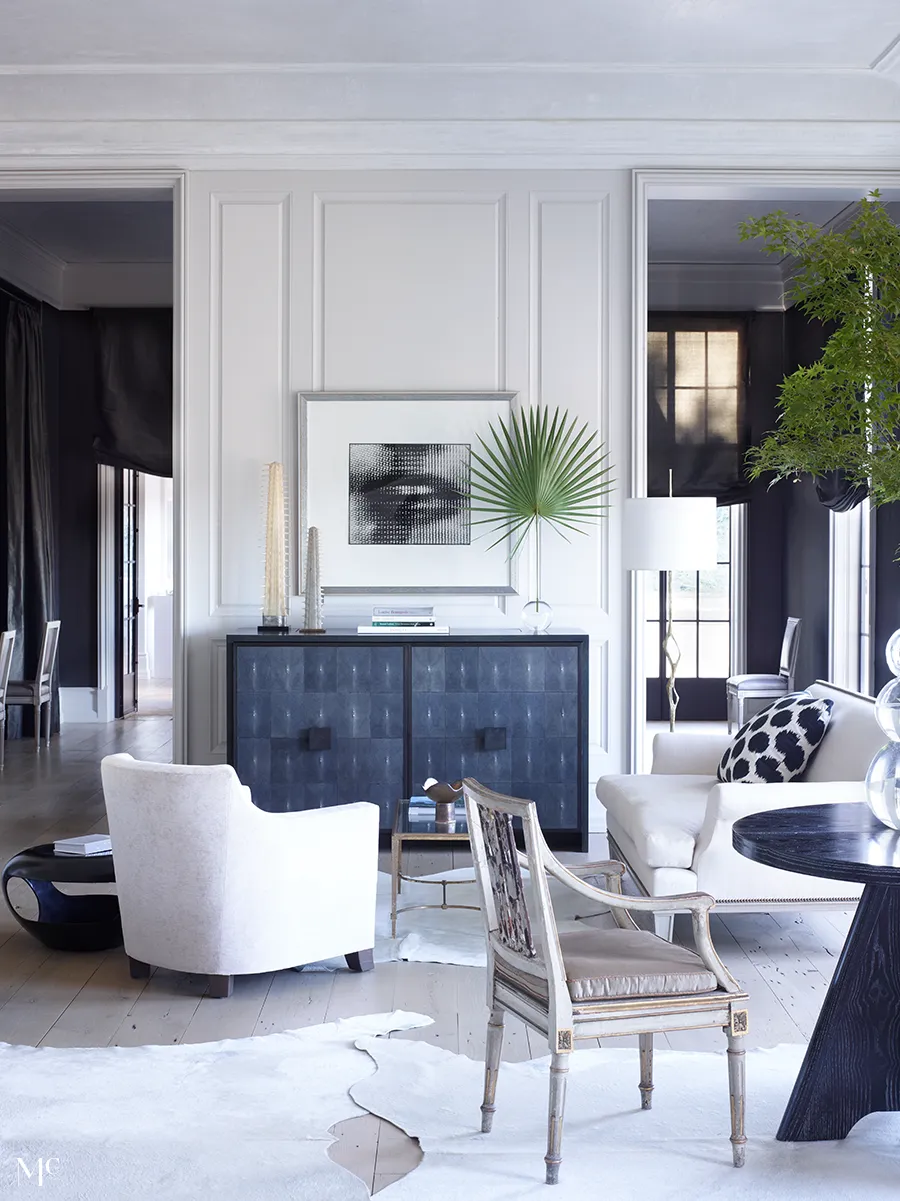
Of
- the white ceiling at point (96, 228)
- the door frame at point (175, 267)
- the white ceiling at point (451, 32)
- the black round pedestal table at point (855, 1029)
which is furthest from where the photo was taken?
the white ceiling at point (96, 228)

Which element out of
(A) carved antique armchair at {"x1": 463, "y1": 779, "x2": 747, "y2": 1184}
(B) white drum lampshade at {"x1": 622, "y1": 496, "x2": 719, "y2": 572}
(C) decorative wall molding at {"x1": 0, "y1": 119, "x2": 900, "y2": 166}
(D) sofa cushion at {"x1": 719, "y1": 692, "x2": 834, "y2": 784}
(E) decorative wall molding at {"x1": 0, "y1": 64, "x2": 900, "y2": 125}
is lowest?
(A) carved antique armchair at {"x1": 463, "y1": 779, "x2": 747, "y2": 1184}

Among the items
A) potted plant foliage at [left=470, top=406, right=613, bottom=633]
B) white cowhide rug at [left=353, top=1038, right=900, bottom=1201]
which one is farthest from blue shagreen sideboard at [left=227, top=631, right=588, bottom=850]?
white cowhide rug at [left=353, top=1038, right=900, bottom=1201]

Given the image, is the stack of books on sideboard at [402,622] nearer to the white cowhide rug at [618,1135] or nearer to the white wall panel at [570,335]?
the white wall panel at [570,335]

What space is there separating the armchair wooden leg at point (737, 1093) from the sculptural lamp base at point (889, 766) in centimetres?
60

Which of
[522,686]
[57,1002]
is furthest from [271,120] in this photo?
[57,1002]

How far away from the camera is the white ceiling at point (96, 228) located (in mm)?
8008

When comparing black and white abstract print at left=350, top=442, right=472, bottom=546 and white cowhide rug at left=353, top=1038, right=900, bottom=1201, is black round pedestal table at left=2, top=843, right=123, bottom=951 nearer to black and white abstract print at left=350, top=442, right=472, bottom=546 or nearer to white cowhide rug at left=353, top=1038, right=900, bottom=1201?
white cowhide rug at left=353, top=1038, right=900, bottom=1201

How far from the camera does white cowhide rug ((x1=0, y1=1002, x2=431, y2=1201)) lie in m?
2.54

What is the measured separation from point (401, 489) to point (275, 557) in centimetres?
75

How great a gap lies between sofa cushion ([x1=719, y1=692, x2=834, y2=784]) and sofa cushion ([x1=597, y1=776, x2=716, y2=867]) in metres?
0.19

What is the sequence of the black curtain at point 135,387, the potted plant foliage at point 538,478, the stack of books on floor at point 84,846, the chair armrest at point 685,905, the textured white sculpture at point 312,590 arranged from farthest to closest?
the black curtain at point 135,387 < the potted plant foliage at point 538,478 < the textured white sculpture at point 312,590 < the stack of books on floor at point 84,846 < the chair armrest at point 685,905

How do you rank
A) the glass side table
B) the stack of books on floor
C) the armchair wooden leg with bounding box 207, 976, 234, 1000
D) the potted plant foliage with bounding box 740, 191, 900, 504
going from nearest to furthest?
the potted plant foliage with bounding box 740, 191, 900, 504, the armchair wooden leg with bounding box 207, 976, 234, 1000, the glass side table, the stack of books on floor

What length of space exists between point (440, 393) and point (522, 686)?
5.28ft

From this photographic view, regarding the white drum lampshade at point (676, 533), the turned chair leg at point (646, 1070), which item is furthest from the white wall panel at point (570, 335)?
the turned chair leg at point (646, 1070)
